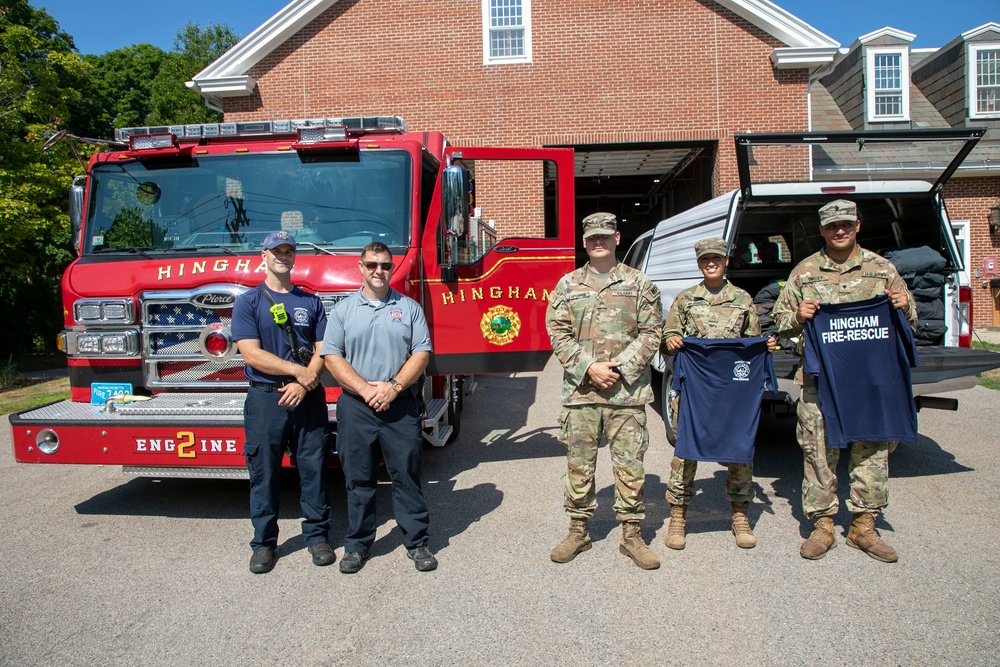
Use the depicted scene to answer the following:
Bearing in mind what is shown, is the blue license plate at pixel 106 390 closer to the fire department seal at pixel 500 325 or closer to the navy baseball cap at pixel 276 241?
the navy baseball cap at pixel 276 241

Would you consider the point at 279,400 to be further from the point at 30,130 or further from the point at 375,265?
the point at 30,130

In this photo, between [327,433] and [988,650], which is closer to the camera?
[988,650]

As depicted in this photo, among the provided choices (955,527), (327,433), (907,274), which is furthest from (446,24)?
(955,527)

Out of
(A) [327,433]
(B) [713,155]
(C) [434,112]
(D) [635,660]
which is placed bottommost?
(D) [635,660]

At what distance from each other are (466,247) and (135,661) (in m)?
3.67

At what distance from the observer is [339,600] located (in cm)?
356

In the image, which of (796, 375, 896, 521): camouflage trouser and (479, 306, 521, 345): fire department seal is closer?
(796, 375, 896, 521): camouflage trouser

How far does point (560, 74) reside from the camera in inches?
550

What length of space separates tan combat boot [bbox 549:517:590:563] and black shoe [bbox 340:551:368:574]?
3.62ft

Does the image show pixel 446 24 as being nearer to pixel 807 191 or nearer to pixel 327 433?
pixel 807 191

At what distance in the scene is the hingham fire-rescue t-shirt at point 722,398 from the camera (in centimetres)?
411

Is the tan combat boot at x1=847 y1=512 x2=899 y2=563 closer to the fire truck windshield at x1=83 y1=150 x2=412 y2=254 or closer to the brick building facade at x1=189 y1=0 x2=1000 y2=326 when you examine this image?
the fire truck windshield at x1=83 y1=150 x2=412 y2=254

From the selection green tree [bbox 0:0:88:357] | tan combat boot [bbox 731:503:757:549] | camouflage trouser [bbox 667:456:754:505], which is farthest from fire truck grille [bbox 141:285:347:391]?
green tree [bbox 0:0:88:357]

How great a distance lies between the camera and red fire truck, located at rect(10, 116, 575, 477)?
4465 mm
